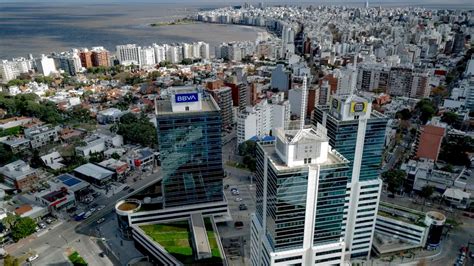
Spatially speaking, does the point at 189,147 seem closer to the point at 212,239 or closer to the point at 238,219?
the point at 212,239

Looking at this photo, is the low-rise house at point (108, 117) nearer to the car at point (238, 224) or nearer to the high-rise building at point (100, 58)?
the car at point (238, 224)

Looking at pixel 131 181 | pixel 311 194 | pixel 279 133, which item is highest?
pixel 279 133

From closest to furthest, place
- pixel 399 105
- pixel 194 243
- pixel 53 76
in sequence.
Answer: pixel 194 243 < pixel 399 105 < pixel 53 76

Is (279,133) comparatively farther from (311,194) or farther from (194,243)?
(194,243)

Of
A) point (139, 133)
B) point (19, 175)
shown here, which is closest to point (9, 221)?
point (19, 175)

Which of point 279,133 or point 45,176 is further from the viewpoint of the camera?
point 45,176

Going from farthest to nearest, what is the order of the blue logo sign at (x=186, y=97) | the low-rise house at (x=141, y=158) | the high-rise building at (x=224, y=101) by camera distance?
the high-rise building at (x=224, y=101)
the low-rise house at (x=141, y=158)
the blue logo sign at (x=186, y=97)

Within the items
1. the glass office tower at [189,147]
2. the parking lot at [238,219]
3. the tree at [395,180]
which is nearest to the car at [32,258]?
the glass office tower at [189,147]

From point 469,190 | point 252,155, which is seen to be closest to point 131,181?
point 252,155
